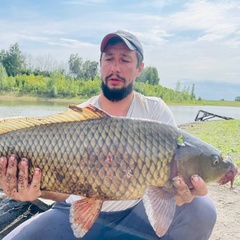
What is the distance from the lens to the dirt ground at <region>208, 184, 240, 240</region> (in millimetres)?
2873

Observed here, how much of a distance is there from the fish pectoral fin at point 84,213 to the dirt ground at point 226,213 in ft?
4.88

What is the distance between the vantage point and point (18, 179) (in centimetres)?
171

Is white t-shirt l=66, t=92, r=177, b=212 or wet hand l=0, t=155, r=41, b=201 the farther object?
white t-shirt l=66, t=92, r=177, b=212

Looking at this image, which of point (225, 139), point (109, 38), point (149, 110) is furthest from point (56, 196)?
point (225, 139)

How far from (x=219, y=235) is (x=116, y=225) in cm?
118

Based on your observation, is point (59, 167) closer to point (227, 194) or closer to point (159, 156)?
point (159, 156)

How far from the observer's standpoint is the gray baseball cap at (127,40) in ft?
7.47

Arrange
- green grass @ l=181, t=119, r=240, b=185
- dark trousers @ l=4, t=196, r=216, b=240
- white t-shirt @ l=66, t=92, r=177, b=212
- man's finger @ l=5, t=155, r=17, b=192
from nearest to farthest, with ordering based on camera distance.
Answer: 1. man's finger @ l=5, t=155, r=17, b=192
2. dark trousers @ l=4, t=196, r=216, b=240
3. white t-shirt @ l=66, t=92, r=177, b=212
4. green grass @ l=181, t=119, r=240, b=185

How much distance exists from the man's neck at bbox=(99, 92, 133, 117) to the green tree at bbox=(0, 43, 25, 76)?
51.6 meters

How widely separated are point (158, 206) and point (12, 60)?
53506 millimetres

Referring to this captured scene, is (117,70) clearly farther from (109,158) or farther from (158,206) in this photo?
(158,206)

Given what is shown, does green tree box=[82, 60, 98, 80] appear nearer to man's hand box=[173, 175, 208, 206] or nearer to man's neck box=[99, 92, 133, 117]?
man's neck box=[99, 92, 133, 117]

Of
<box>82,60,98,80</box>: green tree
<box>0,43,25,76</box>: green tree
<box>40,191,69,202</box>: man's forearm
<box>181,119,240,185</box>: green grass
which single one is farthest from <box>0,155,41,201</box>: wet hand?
<box>82,60,98,80</box>: green tree

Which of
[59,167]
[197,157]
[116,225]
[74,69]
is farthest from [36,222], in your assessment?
[74,69]
